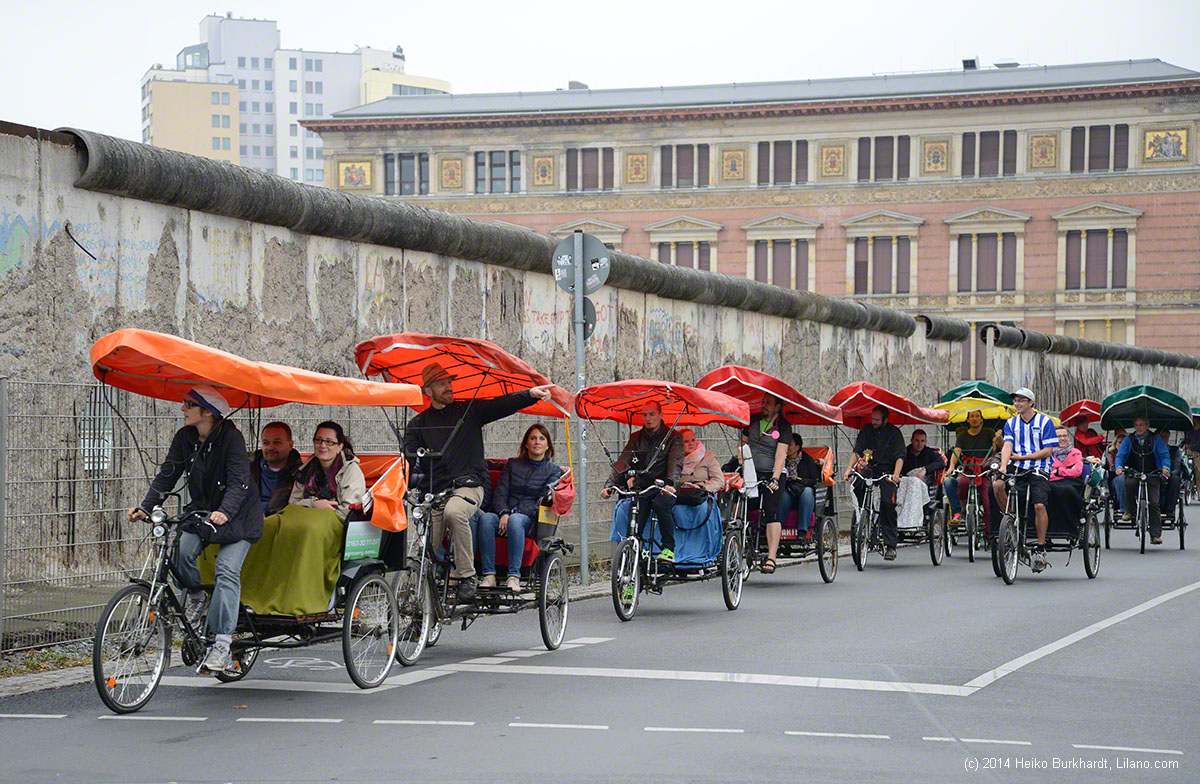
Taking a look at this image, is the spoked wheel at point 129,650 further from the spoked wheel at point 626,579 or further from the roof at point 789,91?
the roof at point 789,91

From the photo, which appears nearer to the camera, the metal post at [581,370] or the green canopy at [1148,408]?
the metal post at [581,370]

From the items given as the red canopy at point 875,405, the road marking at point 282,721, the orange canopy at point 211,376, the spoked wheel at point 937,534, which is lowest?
the spoked wheel at point 937,534

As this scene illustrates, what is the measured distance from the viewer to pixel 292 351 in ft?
48.1

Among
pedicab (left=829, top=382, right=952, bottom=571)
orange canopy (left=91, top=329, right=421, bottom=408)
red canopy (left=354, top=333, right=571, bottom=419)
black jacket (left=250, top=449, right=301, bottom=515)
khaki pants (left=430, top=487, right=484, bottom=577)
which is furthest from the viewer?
pedicab (left=829, top=382, right=952, bottom=571)

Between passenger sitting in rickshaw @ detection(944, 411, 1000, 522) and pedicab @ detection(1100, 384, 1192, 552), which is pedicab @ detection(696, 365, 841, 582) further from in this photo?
pedicab @ detection(1100, 384, 1192, 552)

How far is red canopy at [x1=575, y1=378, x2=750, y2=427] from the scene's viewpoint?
47.0ft

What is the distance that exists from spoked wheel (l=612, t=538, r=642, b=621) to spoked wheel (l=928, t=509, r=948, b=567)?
751 centimetres

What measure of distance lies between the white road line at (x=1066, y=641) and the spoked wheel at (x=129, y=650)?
4973 mm

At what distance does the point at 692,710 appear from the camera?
363 inches

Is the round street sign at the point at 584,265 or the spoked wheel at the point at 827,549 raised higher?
the round street sign at the point at 584,265

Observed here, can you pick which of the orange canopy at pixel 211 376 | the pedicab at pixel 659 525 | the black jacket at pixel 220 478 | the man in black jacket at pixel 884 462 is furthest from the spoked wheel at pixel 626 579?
the man in black jacket at pixel 884 462

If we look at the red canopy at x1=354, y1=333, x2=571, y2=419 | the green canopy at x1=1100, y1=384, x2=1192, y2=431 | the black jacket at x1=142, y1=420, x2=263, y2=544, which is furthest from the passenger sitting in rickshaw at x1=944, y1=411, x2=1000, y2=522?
the black jacket at x1=142, y1=420, x2=263, y2=544

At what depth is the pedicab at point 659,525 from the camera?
14.2 m

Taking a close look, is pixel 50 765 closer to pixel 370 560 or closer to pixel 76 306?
pixel 370 560
